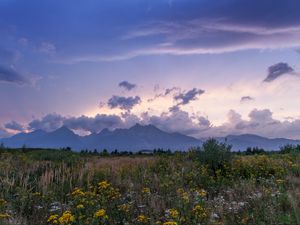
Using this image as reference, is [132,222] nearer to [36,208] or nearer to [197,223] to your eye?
[197,223]

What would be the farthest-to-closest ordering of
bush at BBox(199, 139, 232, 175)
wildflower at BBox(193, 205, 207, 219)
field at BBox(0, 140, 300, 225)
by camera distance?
bush at BBox(199, 139, 232, 175) < field at BBox(0, 140, 300, 225) < wildflower at BBox(193, 205, 207, 219)

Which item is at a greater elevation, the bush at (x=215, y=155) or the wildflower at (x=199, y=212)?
the bush at (x=215, y=155)

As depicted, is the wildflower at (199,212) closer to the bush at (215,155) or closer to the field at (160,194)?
the field at (160,194)

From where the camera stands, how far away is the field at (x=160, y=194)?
8875 millimetres

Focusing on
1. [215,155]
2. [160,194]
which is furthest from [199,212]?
[215,155]

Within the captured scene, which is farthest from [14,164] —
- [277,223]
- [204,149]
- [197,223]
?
[277,223]

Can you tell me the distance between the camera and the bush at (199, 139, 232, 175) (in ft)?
58.0

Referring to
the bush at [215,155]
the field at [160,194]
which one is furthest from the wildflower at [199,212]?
the bush at [215,155]

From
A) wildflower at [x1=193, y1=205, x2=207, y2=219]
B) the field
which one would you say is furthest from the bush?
wildflower at [x1=193, y1=205, x2=207, y2=219]

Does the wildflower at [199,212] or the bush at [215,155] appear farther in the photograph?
the bush at [215,155]

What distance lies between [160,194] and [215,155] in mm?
5887

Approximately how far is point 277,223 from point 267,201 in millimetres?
2035

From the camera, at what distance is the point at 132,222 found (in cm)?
909

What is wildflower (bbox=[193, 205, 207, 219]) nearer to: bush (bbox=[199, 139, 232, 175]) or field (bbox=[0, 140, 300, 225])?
field (bbox=[0, 140, 300, 225])
